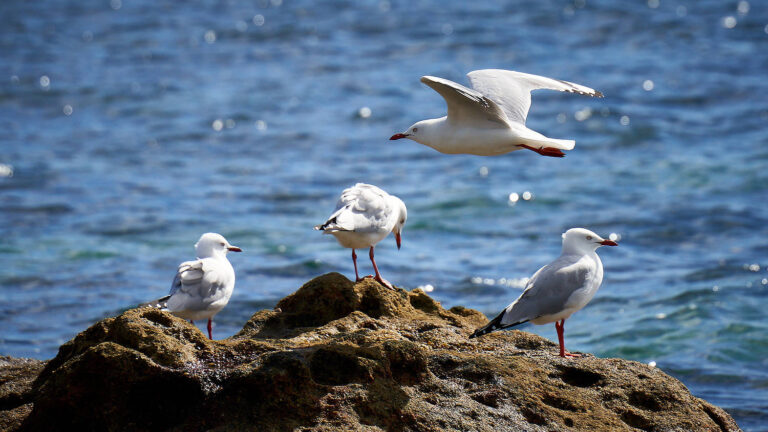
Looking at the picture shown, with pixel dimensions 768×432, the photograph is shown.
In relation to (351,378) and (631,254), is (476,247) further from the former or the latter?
(351,378)

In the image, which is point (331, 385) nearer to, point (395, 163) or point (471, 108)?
point (471, 108)

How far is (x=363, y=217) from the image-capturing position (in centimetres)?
696

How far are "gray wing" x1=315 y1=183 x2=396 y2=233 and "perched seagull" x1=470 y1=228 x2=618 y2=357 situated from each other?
4.21 ft

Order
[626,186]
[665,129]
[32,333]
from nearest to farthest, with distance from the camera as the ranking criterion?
1. [32,333]
2. [626,186]
3. [665,129]

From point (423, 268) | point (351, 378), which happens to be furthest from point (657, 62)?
point (351, 378)

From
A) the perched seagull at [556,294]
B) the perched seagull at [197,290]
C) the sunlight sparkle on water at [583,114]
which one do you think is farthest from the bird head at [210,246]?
the sunlight sparkle on water at [583,114]

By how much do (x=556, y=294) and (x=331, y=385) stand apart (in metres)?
2.06

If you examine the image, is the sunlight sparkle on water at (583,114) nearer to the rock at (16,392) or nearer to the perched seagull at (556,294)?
the perched seagull at (556,294)

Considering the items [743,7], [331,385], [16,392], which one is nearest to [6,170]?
[16,392]

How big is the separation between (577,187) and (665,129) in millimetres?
3215

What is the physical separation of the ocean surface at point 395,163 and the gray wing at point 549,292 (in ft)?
7.22

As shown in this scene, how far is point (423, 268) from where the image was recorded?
1193 cm

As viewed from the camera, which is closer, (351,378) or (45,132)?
(351,378)

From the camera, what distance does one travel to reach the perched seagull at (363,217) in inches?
268
